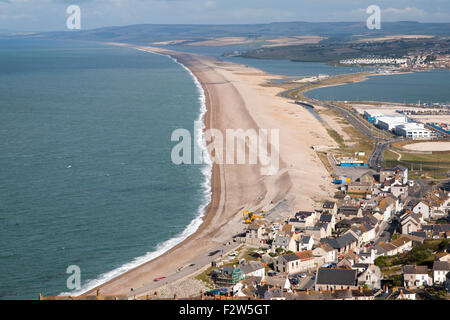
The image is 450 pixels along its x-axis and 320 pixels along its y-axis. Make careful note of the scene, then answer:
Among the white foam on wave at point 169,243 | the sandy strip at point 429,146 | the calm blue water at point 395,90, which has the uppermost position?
the calm blue water at point 395,90

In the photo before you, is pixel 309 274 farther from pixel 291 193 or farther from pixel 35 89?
pixel 35 89

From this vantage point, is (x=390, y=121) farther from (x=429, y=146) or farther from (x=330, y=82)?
(x=330, y=82)

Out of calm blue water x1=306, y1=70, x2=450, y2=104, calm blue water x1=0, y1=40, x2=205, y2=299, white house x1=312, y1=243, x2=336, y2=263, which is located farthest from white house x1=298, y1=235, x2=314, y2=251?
calm blue water x1=306, y1=70, x2=450, y2=104

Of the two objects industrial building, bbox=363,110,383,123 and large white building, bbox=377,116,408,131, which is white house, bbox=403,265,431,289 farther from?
industrial building, bbox=363,110,383,123

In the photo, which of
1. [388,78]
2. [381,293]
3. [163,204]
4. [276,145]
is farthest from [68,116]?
[388,78]

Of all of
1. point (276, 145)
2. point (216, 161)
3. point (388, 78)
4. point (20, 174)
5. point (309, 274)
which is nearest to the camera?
point (309, 274)

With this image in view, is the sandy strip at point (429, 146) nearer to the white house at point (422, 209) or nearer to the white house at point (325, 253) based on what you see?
the white house at point (422, 209)

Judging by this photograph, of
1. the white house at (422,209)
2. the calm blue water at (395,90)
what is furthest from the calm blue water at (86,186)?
the calm blue water at (395,90)
